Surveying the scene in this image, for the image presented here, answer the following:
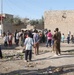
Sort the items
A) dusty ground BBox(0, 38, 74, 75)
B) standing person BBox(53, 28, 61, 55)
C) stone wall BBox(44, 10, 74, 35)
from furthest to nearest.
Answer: stone wall BBox(44, 10, 74, 35) → standing person BBox(53, 28, 61, 55) → dusty ground BBox(0, 38, 74, 75)

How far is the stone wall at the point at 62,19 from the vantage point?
43344 millimetres

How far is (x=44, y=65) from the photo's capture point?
1540cm

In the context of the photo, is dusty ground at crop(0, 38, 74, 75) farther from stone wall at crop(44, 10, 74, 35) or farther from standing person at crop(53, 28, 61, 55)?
stone wall at crop(44, 10, 74, 35)

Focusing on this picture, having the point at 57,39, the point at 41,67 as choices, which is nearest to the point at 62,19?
the point at 57,39

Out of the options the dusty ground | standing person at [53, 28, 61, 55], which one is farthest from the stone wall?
the dusty ground

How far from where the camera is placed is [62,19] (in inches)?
1720

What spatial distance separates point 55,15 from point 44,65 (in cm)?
2887

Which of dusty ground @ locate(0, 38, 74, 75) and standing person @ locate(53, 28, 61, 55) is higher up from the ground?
standing person @ locate(53, 28, 61, 55)

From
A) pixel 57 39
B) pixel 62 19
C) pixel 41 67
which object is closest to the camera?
pixel 41 67

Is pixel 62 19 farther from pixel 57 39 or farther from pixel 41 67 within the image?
pixel 41 67

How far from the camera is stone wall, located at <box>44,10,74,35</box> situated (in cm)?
4334

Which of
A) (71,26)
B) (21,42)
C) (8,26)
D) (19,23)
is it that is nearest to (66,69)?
(21,42)

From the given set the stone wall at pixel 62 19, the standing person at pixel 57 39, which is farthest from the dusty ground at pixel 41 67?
the stone wall at pixel 62 19

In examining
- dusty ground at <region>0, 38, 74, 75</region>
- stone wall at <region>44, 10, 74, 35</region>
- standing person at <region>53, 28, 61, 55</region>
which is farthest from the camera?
stone wall at <region>44, 10, 74, 35</region>
